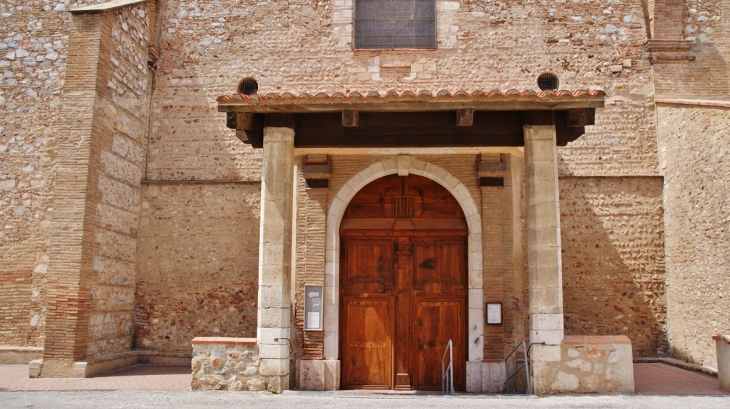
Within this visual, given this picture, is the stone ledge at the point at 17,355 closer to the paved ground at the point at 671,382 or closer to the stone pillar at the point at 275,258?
the stone pillar at the point at 275,258

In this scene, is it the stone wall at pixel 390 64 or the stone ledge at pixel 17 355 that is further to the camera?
the stone wall at pixel 390 64

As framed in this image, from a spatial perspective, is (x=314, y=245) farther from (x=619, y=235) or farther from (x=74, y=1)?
(x=74, y=1)

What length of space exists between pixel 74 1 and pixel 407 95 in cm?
832

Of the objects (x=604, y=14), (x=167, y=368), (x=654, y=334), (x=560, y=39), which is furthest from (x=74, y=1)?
(x=654, y=334)

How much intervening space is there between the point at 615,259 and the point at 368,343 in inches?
203

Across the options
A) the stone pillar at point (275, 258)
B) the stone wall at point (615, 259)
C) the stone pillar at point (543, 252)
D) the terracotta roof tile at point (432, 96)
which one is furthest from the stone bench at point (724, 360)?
the stone pillar at point (275, 258)

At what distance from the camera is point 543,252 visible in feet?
27.9

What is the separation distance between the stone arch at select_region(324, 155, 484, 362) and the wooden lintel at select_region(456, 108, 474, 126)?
2.01 meters

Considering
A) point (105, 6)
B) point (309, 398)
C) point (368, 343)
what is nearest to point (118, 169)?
point (105, 6)

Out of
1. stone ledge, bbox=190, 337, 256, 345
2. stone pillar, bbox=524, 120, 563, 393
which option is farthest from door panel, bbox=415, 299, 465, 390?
stone ledge, bbox=190, 337, 256, 345

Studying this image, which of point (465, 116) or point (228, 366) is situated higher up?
point (465, 116)

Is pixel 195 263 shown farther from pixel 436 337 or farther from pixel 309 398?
pixel 309 398

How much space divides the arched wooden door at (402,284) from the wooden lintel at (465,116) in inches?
91.2

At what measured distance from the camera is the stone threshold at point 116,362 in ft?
34.4
